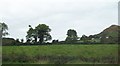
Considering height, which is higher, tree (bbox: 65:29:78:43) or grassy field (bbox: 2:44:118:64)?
tree (bbox: 65:29:78:43)

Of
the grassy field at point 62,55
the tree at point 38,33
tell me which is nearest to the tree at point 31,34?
the tree at point 38,33

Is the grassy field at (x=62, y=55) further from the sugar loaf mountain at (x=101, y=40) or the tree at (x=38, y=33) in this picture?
the tree at (x=38, y=33)

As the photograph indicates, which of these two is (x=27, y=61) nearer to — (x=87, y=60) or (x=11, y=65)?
(x=11, y=65)

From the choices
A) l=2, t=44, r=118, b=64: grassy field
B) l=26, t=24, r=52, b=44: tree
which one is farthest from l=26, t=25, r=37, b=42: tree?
l=2, t=44, r=118, b=64: grassy field

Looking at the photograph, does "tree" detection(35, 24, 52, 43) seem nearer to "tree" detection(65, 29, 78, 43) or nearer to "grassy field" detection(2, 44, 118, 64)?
"tree" detection(65, 29, 78, 43)

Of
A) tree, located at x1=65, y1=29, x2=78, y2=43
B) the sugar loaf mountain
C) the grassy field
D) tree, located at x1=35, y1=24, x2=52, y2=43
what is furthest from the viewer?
tree, located at x1=35, y1=24, x2=52, y2=43

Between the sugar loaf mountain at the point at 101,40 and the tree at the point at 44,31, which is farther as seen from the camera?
the tree at the point at 44,31

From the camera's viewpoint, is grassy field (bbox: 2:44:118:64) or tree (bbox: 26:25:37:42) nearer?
grassy field (bbox: 2:44:118:64)

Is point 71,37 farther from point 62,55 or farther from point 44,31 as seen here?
point 62,55

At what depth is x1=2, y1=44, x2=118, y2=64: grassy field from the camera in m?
26.2

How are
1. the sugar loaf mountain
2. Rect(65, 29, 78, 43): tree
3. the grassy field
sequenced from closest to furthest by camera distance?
the grassy field
the sugar loaf mountain
Rect(65, 29, 78, 43): tree

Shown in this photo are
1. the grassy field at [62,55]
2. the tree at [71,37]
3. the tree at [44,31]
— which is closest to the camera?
the grassy field at [62,55]

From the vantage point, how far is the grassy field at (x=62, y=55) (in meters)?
26.2

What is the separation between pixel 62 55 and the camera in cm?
2816
